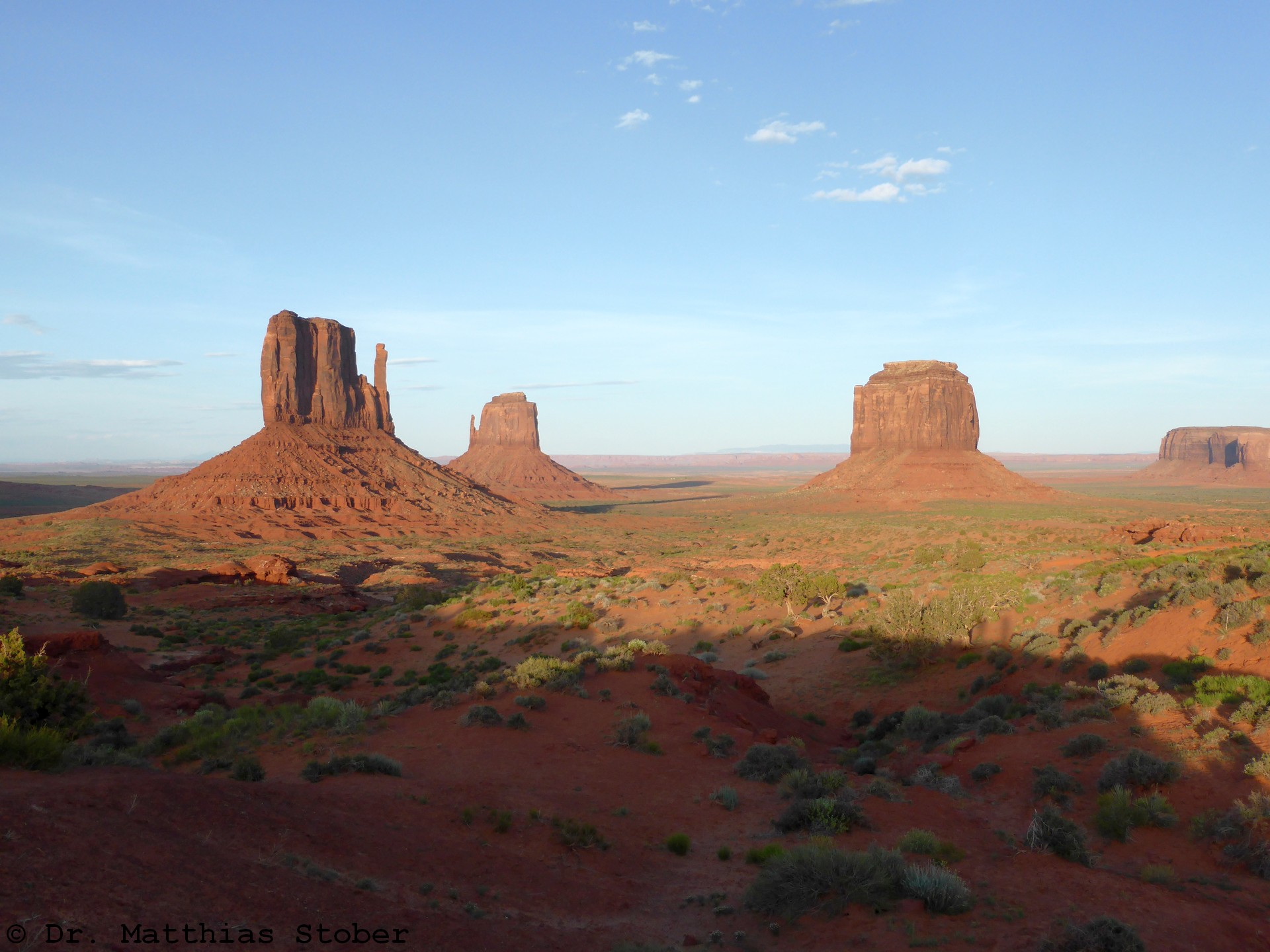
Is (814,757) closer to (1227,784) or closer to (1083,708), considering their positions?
(1083,708)

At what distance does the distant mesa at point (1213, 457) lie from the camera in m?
144

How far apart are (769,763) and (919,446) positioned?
10283 centimetres

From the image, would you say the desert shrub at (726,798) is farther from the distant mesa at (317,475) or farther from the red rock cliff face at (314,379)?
the red rock cliff face at (314,379)

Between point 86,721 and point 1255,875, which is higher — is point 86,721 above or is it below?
above

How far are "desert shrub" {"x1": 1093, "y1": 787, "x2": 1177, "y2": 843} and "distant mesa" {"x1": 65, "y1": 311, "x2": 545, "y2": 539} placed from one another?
2443 inches

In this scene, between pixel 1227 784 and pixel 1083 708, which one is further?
pixel 1083 708

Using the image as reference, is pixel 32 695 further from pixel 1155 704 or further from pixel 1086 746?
pixel 1155 704

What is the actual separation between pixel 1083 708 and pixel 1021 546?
97.4ft

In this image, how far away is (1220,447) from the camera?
154000 millimetres

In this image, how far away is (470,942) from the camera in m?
6.23

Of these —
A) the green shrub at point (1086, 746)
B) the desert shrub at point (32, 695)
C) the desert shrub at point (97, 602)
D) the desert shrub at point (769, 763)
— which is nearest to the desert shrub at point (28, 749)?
the desert shrub at point (32, 695)

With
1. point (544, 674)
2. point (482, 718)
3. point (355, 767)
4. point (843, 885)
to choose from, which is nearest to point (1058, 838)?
point (843, 885)

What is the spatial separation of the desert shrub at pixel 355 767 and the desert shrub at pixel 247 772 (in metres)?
0.81

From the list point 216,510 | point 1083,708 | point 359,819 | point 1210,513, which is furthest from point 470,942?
point 1210,513
